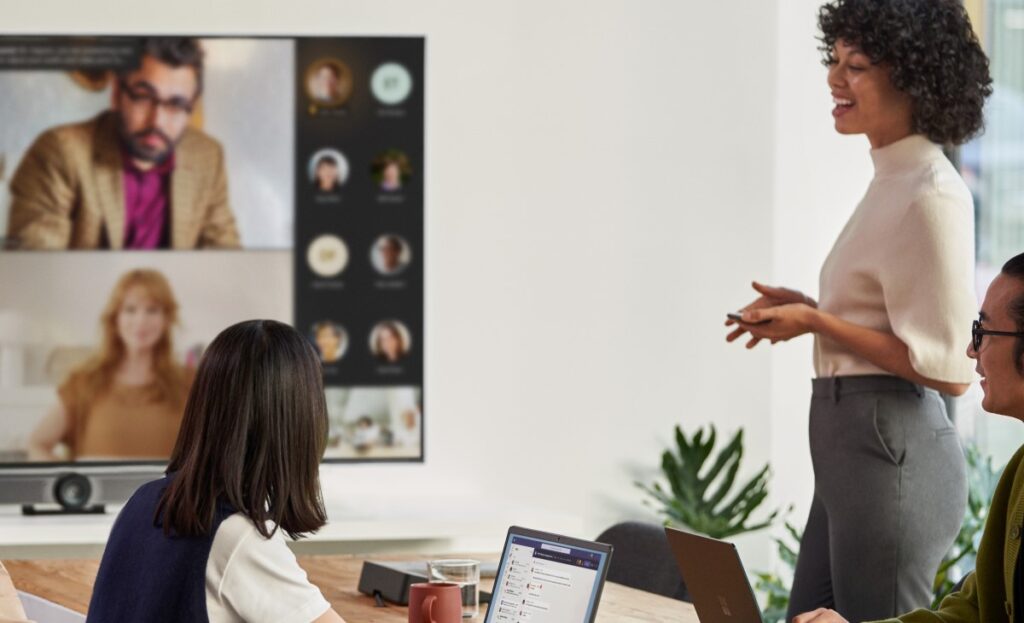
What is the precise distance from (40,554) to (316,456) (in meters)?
2.65

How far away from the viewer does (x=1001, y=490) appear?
6.74 ft

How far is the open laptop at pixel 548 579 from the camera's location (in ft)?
6.32

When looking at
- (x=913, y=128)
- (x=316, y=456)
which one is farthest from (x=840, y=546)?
(x=316, y=456)

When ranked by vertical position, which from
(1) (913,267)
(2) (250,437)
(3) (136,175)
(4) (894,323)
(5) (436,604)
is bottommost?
(5) (436,604)

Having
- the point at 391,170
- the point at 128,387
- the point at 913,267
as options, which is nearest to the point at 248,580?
the point at 913,267

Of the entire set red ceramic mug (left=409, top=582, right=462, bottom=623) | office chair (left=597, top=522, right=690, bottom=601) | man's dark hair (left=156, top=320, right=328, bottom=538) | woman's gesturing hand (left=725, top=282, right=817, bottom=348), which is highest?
woman's gesturing hand (left=725, top=282, right=817, bottom=348)

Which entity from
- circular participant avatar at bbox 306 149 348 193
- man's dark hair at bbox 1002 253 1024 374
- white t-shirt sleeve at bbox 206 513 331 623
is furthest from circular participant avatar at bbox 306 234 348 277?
man's dark hair at bbox 1002 253 1024 374

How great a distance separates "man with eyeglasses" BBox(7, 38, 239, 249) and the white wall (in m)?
0.39

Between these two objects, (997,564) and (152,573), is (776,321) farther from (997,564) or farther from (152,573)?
(152,573)

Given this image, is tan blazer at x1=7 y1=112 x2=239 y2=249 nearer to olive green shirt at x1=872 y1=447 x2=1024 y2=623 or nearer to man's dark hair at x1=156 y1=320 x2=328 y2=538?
man's dark hair at x1=156 y1=320 x2=328 y2=538

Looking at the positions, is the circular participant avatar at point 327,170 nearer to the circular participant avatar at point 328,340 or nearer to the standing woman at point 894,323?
the circular participant avatar at point 328,340

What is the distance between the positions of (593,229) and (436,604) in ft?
10.1

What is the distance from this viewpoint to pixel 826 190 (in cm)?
521

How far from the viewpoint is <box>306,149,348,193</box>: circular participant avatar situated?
4.80m
